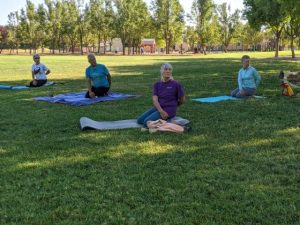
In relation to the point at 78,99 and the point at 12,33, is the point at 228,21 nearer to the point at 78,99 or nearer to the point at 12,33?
the point at 12,33

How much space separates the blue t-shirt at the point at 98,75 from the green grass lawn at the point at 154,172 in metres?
3.64

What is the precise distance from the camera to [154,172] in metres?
5.48

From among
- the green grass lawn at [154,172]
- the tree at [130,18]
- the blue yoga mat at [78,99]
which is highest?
the tree at [130,18]

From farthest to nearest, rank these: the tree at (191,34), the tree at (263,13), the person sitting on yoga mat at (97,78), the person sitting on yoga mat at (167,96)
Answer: the tree at (191,34) < the tree at (263,13) < the person sitting on yoga mat at (97,78) < the person sitting on yoga mat at (167,96)

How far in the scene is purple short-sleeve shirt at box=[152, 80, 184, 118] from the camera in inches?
333

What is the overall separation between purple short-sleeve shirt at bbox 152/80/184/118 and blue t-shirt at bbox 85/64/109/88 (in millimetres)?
4897

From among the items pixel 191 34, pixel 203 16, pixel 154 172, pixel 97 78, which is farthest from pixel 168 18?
pixel 154 172

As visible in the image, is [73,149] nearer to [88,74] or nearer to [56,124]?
[56,124]

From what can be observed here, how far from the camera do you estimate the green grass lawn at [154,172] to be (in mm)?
4199

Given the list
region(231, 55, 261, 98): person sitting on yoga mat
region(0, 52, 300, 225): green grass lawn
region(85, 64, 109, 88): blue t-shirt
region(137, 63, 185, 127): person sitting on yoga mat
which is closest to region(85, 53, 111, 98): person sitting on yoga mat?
region(85, 64, 109, 88): blue t-shirt

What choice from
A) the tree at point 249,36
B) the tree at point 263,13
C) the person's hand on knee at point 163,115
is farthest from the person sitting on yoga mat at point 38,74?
the tree at point 249,36

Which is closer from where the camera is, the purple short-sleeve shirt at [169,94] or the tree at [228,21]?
the purple short-sleeve shirt at [169,94]

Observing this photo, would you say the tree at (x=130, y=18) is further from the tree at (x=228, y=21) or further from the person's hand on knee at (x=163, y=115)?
the person's hand on knee at (x=163, y=115)

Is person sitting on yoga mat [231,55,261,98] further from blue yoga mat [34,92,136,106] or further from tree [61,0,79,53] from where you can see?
tree [61,0,79,53]
